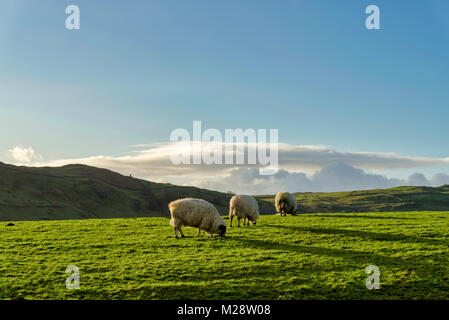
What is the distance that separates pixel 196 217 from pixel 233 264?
6476 mm

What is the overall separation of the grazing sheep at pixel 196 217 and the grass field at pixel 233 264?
80 centimetres

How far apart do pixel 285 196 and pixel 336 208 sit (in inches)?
6839

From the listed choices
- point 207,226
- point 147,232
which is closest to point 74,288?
point 207,226

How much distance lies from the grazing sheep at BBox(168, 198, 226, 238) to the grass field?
80cm

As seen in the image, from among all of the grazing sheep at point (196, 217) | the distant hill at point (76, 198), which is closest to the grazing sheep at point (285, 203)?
the grazing sheep at point (196, 217)

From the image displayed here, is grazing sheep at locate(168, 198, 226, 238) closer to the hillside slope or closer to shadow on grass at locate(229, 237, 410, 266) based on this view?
shadow on grass at locate(229, 237, 410, 266)

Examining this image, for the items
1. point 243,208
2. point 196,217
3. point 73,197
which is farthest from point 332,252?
point 73,197

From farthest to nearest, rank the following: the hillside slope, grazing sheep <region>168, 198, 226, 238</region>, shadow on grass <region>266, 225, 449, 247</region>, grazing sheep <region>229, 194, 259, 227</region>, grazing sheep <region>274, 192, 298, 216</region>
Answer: the hillside slope, grazing sheep <region>274, 192, 298, 216</region>, grazing sheep <region>229, 194, 259, 227</region>, grazing sheep <region>168, 198, 226, 238</region>, shadow on grass <region>266, 225, 449, 247</region>

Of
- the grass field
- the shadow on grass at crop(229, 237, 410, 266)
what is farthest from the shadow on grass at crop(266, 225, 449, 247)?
the shadow on grass at crop(229, 237, 410, 266)

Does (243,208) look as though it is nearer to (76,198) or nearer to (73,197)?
(76,198)

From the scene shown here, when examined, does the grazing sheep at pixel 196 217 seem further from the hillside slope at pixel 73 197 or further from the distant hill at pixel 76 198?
the hillside slope at pixel 73 197

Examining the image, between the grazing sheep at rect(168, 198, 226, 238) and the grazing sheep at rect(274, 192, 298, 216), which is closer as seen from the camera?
the grazing sheep at rect(168, 198, 226, 238)

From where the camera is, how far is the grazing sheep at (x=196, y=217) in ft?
67.1

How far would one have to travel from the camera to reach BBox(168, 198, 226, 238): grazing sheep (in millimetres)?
20453
